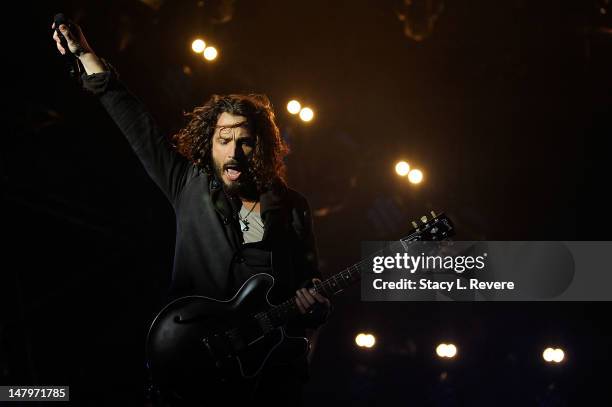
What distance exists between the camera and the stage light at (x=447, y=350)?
5.45 metres

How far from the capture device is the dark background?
4641mm

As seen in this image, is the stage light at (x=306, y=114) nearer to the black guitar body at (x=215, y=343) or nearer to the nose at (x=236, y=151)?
the nose at (x=236, y=151)

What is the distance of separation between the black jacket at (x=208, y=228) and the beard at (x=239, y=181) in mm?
44

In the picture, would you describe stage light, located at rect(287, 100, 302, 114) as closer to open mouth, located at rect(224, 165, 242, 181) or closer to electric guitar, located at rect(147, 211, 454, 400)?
open mouth, located at rect(224, 165, 242, 181)

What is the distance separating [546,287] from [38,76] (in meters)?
4.59

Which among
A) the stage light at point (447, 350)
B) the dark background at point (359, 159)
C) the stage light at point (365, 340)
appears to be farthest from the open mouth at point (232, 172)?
the stage light at point (447, 350)

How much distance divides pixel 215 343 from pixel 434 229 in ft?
4.31

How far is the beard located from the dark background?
5.76 ft

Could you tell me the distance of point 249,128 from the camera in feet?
11.1

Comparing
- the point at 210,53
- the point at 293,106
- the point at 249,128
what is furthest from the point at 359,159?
the point at 249,128

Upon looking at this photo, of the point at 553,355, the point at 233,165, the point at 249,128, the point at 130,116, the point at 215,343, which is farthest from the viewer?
the point at 553,355

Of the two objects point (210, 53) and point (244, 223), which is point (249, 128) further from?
point (210, 53)

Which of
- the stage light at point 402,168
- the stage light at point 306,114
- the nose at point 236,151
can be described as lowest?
the nose at point 236,151

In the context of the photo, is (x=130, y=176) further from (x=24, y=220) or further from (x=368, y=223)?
(x=368, y=223)
